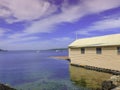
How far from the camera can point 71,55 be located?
32.8 m

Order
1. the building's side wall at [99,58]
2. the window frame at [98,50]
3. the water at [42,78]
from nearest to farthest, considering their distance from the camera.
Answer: the water at [42,78], the building's side wall at [99,58], the window frame at [98,50]

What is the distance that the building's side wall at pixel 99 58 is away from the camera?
892 inches

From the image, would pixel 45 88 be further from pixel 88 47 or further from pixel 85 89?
pixel 88 47

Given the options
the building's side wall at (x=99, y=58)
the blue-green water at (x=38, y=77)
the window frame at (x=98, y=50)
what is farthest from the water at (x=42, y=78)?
the window frame at (x=98, y=50)

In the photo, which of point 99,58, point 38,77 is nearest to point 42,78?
point 38,77

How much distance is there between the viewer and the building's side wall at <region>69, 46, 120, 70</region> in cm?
2266

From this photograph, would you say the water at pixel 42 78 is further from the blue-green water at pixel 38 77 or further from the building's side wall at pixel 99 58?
the building's side wall at pixel 99 58

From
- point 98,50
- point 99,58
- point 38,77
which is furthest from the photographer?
point 98,50

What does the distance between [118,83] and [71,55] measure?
19.2 m

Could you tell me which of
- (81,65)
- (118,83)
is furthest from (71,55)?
(118,83)

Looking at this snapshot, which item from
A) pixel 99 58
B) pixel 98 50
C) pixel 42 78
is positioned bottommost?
pixel 42 78

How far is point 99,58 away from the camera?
25.2m

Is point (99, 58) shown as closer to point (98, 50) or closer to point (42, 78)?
point (98, 50)

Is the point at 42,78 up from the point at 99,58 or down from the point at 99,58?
down
